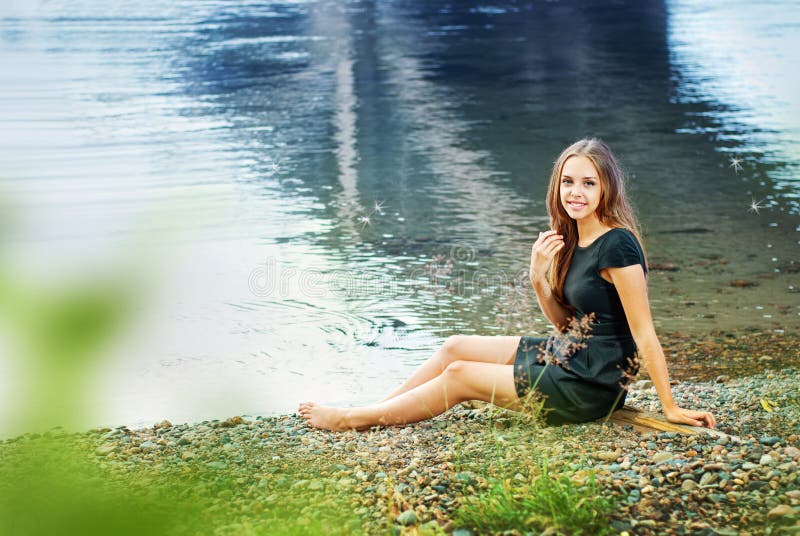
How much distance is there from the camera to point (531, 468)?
379 centimetres

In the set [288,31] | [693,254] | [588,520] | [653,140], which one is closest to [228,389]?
[588,520]

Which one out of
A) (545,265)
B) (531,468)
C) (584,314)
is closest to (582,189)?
(545,265)

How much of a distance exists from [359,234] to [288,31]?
2154 centimetres

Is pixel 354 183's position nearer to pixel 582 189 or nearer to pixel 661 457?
pixel 582 189

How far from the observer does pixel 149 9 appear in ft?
127

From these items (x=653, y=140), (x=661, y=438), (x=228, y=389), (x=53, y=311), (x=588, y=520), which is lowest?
(x=653, y=140)

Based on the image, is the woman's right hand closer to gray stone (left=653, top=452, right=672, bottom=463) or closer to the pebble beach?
the pebble beach

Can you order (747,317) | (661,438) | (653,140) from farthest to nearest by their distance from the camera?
1. (653,140)
2. (747,317)
3. (661,438)

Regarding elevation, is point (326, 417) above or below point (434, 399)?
below

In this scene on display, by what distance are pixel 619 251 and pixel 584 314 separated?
36cm

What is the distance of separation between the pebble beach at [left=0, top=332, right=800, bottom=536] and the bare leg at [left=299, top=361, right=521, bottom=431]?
0.07 m

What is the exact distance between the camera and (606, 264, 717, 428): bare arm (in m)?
4.32

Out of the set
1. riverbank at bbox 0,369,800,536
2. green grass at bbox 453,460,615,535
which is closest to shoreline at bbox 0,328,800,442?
riverbank at bbox 0,369,800,536

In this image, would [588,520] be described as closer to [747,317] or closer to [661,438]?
[661,438]
